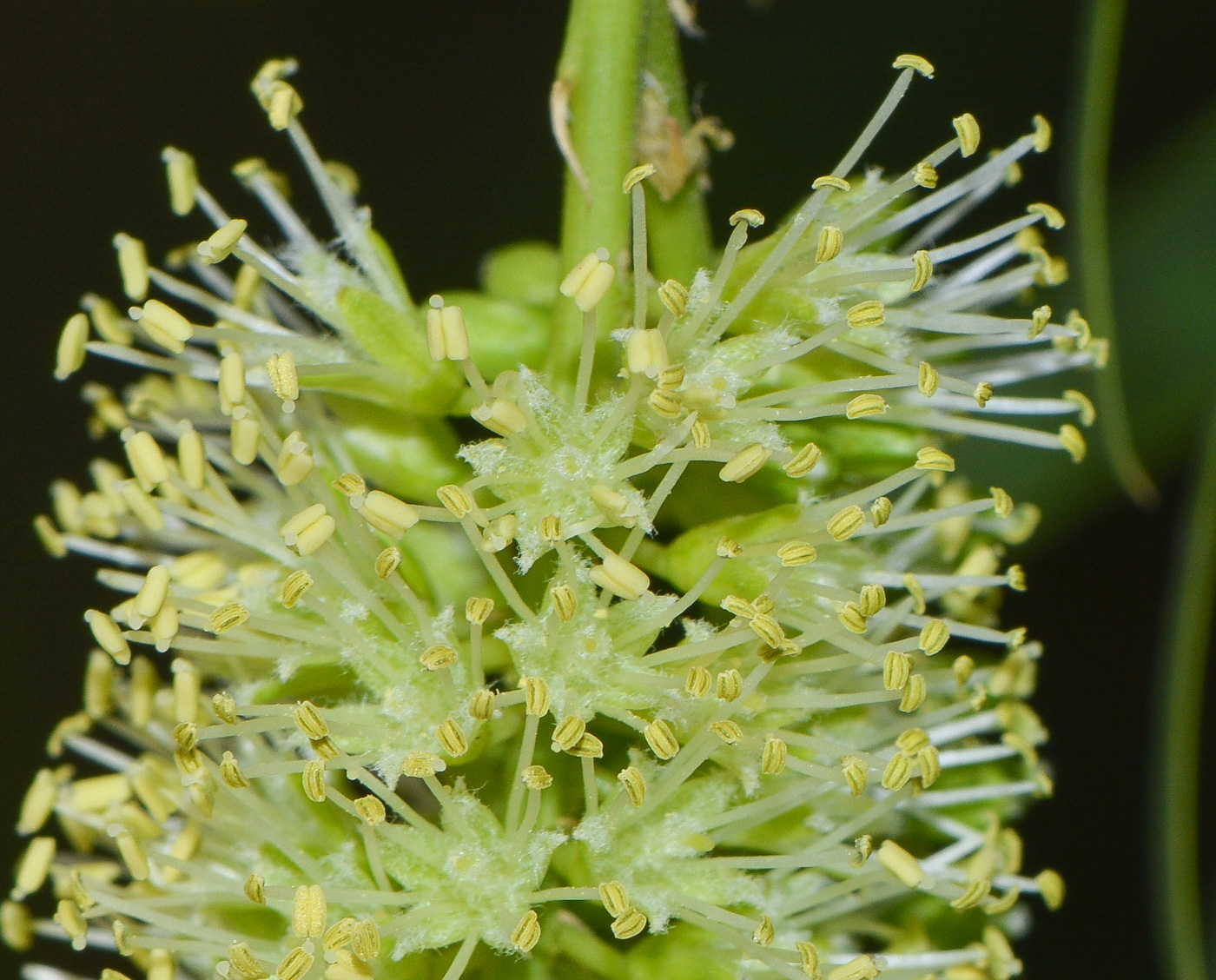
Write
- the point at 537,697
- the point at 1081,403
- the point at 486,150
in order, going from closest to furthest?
the point at 537,697
the point at 1081,403
the point at 486,150

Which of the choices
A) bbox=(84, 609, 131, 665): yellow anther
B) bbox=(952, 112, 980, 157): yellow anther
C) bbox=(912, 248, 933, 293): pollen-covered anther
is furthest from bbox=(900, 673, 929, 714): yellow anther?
bbox=(84, 609, 131, 665): yellow anther

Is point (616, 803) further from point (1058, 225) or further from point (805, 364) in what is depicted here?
point (1058, 225)

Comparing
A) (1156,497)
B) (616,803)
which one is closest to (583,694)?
(616,803)

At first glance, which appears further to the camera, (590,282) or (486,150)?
(486,150)

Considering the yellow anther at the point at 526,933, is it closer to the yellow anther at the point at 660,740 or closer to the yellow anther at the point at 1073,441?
the yellow anther at the point at 660,740

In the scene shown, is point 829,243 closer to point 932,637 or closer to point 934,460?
point 934,460

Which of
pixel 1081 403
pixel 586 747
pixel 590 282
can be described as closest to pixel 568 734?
pixel 586 747

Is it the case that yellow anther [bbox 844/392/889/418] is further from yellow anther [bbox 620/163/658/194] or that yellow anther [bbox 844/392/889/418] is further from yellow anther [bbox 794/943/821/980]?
yellow anther [bbox 794/943/821/980]
